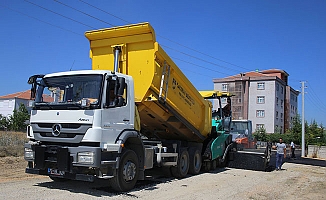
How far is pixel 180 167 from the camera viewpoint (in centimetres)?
1114

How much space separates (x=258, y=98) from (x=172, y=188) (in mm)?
53387

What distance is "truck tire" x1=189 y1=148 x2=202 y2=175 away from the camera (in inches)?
470

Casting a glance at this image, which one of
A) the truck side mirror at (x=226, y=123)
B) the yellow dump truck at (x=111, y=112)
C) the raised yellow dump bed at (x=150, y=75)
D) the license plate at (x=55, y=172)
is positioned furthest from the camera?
the truck side mirror at (x=226, y=123)

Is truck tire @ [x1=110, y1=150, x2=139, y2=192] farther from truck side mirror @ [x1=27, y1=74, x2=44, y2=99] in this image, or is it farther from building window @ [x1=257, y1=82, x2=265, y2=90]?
Answer: building window @ [x1=257, y1=82, x2=265, y2=90]

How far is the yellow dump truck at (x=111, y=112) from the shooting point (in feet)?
24.6

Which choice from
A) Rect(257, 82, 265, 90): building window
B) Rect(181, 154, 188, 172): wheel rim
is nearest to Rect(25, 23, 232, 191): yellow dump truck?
→ Rect(181, 154, 188, 172): wheel rim

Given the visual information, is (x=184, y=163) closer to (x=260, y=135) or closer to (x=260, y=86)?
(x=260, y=135)

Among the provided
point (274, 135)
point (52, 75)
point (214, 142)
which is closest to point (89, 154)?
point (52, 75)

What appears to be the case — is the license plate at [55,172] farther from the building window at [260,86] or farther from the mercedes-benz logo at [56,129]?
the building window at [260,86]

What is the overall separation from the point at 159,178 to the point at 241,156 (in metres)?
5.15

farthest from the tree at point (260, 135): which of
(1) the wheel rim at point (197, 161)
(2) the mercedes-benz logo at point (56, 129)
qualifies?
(2) the mercedes-benz logo at point (56, 129)

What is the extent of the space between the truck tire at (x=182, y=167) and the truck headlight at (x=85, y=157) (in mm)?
4259

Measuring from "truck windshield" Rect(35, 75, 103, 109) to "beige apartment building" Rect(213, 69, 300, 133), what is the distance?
5205 cm

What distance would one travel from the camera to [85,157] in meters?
7.32
